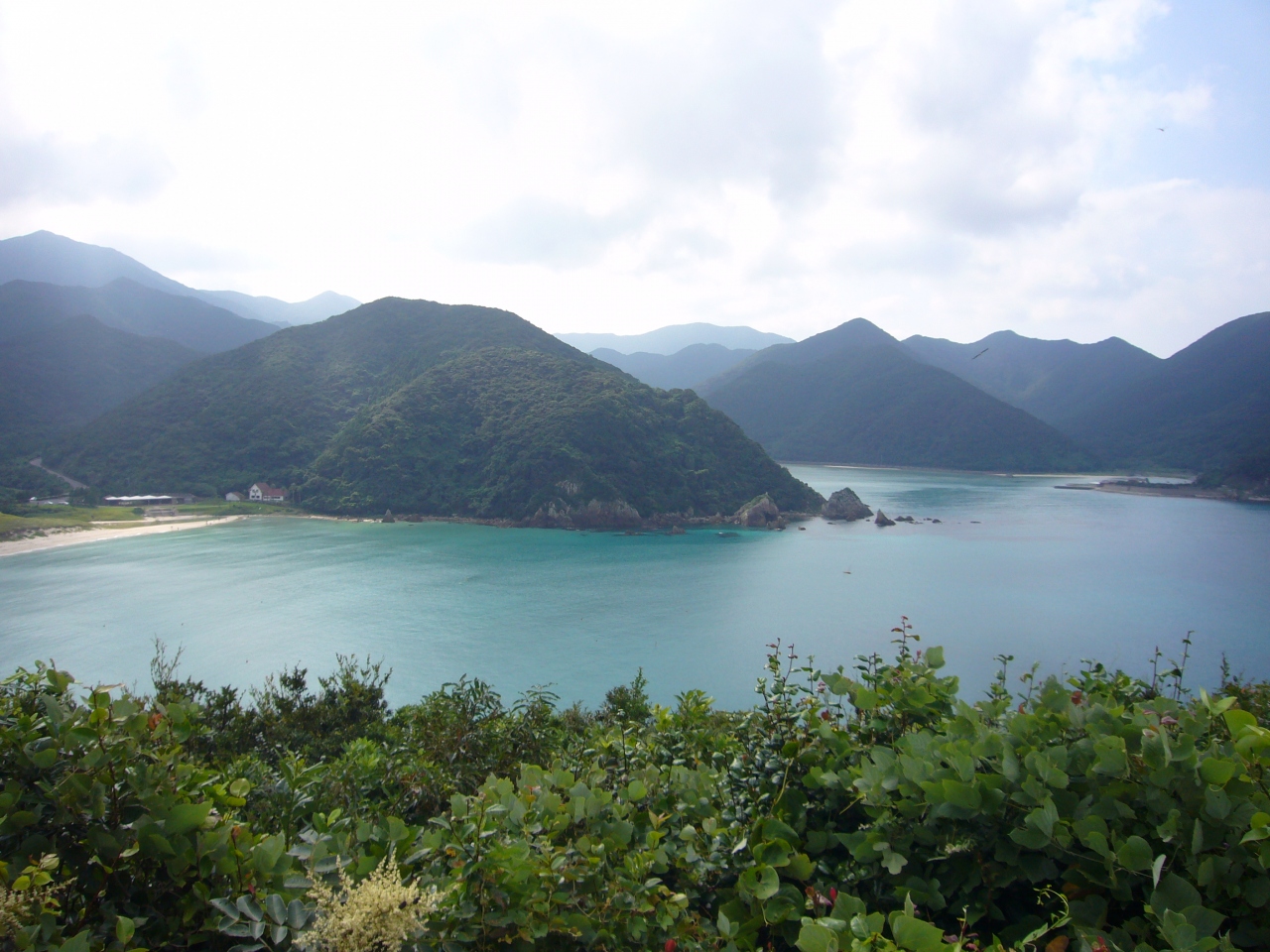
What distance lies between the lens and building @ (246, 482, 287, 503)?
155 ft

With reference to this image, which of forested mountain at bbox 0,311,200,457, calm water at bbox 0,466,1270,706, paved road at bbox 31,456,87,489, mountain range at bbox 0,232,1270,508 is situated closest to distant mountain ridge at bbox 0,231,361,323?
mountain range at bbox 0,232,1270,508

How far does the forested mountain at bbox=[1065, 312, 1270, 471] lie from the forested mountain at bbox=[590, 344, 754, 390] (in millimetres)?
70977

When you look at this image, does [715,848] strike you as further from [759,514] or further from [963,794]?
[759,514]

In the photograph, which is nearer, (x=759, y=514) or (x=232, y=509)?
(x=232, y=509)

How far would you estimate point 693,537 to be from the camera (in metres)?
42.0

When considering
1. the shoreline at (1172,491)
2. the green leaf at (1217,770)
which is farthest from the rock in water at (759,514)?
the green leaf at (1217,770)

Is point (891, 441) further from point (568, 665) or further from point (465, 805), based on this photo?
point (465, 805)

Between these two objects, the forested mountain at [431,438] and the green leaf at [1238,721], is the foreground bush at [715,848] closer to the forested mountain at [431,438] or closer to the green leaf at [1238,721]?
the green leaf at [1238,721]

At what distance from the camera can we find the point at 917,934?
106 centimetres

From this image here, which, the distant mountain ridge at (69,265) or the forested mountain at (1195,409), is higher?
the distant mountain ridge at (69,265)

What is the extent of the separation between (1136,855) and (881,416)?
327 ft

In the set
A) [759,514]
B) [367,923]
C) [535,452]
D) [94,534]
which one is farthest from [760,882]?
[535,452]

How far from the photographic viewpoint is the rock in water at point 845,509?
163 ft

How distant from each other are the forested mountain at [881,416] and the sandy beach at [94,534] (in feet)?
236
